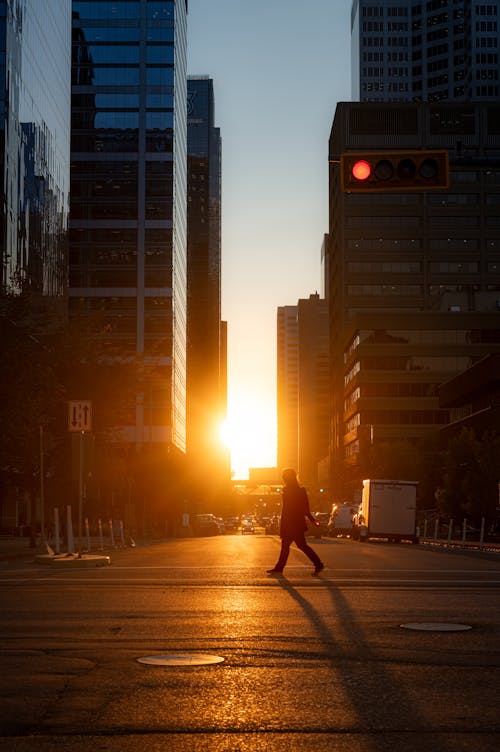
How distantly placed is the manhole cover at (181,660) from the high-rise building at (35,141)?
57.3 meters

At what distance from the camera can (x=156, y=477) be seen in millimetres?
86625

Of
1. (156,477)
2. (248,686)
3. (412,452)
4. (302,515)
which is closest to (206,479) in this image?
(412,452)

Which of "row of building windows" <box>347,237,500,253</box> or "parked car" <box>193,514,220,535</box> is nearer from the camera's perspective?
"parked car" <box>193,514,220,535</box>

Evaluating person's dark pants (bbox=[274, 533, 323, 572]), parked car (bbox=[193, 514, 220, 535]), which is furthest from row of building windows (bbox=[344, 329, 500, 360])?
person's dark pants (bbox=[274, 533, 323, 572])

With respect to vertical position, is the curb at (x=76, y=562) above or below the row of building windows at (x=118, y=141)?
below

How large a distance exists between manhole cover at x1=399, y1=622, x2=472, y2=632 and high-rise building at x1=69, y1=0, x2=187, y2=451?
4403 inches

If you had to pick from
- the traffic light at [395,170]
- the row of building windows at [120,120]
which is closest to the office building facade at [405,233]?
the row of building windows at [120,120]

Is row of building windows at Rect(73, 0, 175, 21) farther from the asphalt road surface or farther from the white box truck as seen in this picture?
the asphalt road surface

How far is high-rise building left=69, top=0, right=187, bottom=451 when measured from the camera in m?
125

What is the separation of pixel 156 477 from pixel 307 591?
7266 cm

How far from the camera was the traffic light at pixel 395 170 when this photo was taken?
1681cm

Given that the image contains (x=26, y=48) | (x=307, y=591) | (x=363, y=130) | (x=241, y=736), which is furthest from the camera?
(x=363, y=130)

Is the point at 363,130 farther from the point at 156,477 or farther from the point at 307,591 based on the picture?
the point at 307,591

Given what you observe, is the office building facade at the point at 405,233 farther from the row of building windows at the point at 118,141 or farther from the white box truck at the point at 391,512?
the white box truck at the point at 391,512
